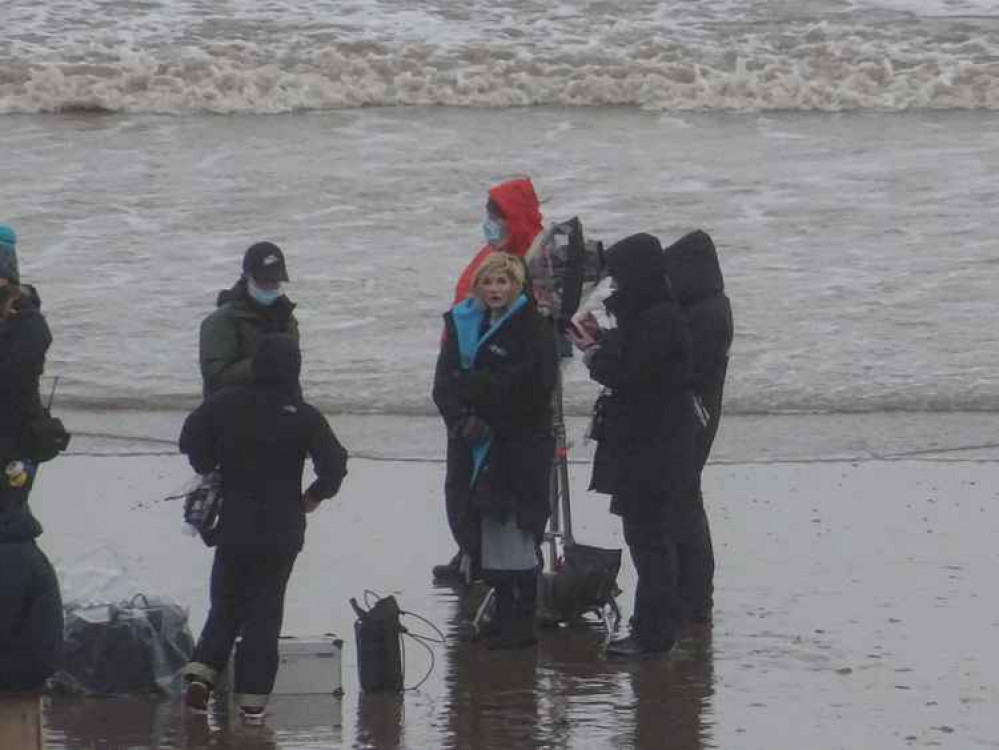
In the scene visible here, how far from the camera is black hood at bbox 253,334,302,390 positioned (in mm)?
6973

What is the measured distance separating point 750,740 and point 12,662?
234 cm

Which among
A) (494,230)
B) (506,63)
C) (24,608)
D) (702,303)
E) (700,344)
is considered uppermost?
(506,63)

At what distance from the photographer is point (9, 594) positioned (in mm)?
5637

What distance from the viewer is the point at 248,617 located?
23.1ft

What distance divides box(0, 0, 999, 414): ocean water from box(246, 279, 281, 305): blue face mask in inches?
204

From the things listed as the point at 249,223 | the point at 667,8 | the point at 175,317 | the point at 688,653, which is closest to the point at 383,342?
the point at 175,317

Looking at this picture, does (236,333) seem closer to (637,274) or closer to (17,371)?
(637,274)

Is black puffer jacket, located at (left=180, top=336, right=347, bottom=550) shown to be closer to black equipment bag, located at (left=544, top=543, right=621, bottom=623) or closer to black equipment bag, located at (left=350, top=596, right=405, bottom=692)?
black equipment bag, located at (left=350, top=596, right=405, bottom=692)

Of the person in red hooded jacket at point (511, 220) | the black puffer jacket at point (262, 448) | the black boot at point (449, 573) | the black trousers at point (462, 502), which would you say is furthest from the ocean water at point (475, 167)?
the black puffer jacket at point (262, 448)

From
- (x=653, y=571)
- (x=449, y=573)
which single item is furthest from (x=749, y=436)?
(x=653, y=571)

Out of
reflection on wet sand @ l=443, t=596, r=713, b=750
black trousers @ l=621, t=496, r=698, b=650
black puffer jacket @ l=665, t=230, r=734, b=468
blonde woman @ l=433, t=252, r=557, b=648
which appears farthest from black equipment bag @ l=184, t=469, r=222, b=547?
black puffer jacket @ l=665, t=230, r=734, b=468

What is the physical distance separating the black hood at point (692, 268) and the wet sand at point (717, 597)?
1240mm

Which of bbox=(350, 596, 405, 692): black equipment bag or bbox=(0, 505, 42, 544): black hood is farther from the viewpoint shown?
bbox=(350, 596, 405, 692): black equipment bag

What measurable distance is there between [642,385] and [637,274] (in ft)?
1.27
